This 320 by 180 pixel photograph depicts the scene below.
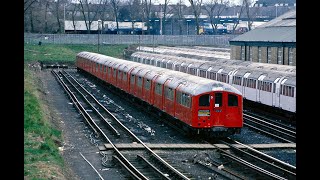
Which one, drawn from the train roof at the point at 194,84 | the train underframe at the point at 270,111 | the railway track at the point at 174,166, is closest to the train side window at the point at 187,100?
the train roof at the point at 194,84

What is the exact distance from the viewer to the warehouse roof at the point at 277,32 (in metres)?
46.4

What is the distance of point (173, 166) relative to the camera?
56.6 feet

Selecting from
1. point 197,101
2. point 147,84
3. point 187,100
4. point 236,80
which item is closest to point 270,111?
point 236,80

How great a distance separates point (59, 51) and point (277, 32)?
43.7 metres

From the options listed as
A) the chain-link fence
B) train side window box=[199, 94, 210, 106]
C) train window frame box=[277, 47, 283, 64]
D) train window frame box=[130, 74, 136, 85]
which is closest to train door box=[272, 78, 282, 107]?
train side window box=[199, 94, 210, 106]

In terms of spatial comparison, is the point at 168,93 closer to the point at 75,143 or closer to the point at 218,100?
the point at 218,100

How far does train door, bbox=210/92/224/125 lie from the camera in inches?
851

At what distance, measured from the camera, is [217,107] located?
71.2 ft

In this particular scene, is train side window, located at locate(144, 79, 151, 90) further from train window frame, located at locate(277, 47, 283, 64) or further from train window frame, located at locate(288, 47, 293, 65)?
train window frame, located at locate(277, 47, 283, 64)

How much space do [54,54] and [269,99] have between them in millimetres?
55803
